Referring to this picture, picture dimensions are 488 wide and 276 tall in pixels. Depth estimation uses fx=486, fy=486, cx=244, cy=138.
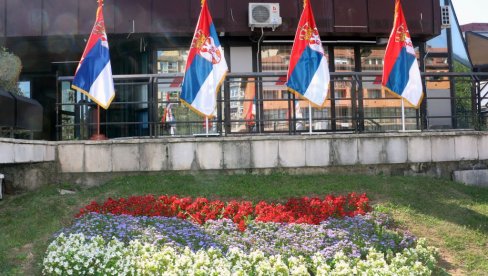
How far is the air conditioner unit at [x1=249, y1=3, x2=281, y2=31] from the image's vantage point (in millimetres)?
13125

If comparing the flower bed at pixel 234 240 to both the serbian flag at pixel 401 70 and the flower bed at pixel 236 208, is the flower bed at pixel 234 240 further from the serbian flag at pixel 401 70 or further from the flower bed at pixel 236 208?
the serbian flag at pixel 401 70

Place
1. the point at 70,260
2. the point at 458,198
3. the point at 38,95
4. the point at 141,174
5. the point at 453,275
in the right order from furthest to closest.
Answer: the point at 38,95 < the point at 141,174 < the point at 458,198 < the point at 453,275 < the point at 70,260

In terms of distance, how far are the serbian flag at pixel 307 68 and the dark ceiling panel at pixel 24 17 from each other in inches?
303

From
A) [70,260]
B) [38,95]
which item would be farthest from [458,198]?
[38,95]

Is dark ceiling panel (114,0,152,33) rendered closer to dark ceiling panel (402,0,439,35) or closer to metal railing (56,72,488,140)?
metal railing (56,72,488,140)

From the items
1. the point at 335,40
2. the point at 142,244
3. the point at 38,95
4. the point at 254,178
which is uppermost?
the point at 335,40

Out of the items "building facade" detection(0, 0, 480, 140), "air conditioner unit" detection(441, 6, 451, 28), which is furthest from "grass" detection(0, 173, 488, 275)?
"air conditioner unit" detection(441, 6, 451, 28)

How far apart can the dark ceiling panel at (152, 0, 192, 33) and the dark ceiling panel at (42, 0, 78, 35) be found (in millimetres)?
2247

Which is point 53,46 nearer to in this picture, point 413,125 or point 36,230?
point 36,230

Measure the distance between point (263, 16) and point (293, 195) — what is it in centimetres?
635

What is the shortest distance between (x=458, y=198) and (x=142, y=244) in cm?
582

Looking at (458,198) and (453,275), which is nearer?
(453,275)

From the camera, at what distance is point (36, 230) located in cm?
691

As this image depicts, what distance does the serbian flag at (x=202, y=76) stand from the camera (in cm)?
967
